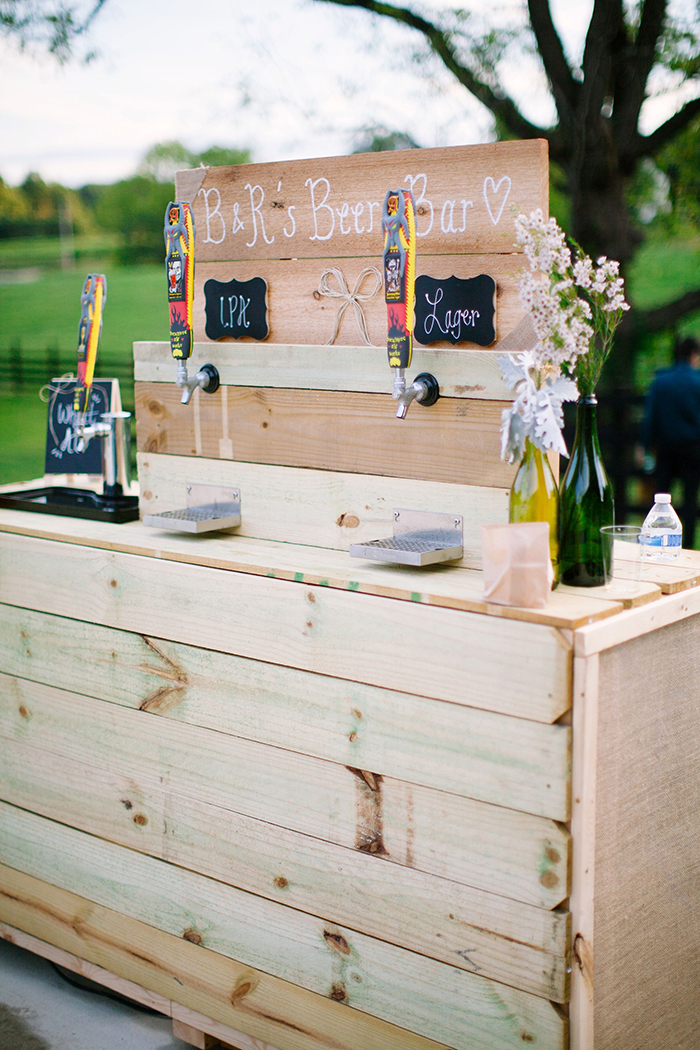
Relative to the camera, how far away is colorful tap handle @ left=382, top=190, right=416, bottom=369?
160cm

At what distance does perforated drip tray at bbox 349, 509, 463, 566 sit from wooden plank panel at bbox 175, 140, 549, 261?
496 millimetres

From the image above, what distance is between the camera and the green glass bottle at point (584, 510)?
155 cm

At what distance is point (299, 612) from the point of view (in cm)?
167

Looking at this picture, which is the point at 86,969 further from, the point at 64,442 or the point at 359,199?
the point at 359,199

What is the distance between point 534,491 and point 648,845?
62 cm

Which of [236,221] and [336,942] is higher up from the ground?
[236,221]

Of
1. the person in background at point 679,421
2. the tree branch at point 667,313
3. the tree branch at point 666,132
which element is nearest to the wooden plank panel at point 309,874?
the person in background at point 679,421

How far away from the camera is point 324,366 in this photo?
6.07 ft

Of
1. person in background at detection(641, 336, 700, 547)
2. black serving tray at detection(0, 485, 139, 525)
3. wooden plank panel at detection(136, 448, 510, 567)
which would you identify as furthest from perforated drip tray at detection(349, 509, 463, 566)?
person in background at detection(641, 336, 700, 547)

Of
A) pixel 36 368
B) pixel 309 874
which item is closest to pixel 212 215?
pixel 309 874

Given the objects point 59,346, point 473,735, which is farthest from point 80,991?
point 59,346

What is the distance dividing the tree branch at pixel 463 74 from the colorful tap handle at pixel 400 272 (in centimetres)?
497

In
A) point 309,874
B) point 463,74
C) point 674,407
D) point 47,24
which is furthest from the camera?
point 463,74

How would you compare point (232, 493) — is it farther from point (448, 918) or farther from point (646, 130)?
point (646, 130)
